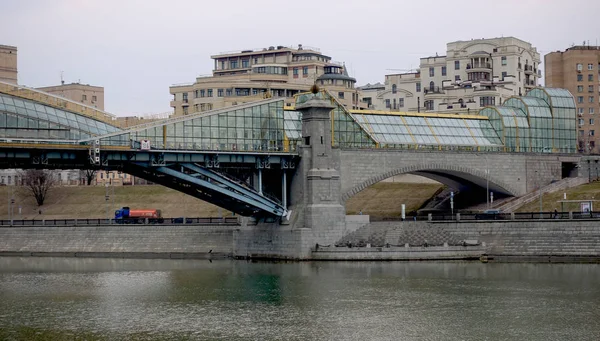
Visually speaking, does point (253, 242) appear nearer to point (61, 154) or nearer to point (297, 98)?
point (297, 98)

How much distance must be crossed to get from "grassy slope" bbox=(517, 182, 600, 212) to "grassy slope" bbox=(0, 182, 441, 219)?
66.9 ft

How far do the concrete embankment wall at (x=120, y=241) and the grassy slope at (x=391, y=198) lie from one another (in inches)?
1117

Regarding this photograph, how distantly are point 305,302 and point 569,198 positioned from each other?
56.3m

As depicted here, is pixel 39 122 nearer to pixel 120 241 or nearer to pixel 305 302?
pixel 120 241

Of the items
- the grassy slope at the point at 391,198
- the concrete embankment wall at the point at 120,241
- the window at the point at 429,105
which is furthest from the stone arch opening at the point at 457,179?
the window at the point at 429,105

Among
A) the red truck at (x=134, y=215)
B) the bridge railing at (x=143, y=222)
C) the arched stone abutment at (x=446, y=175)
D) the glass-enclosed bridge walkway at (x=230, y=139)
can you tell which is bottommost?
the bridge railing at (x=143, y=222)

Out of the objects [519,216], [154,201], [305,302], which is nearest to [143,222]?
[154,201]

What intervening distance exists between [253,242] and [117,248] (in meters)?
19.3

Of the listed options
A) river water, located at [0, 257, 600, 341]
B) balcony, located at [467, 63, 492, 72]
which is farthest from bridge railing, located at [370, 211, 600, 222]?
balcony, located at [467, 63, 492, 72]

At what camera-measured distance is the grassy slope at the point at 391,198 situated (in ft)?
Answer: 477

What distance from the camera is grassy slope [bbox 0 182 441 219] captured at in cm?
14838

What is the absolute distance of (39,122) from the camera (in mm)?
103062

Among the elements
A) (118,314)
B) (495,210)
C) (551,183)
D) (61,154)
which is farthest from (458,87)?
(118,314)

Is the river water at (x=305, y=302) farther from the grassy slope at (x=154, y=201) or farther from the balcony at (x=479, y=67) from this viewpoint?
the balcony at (x=479, y=67)
